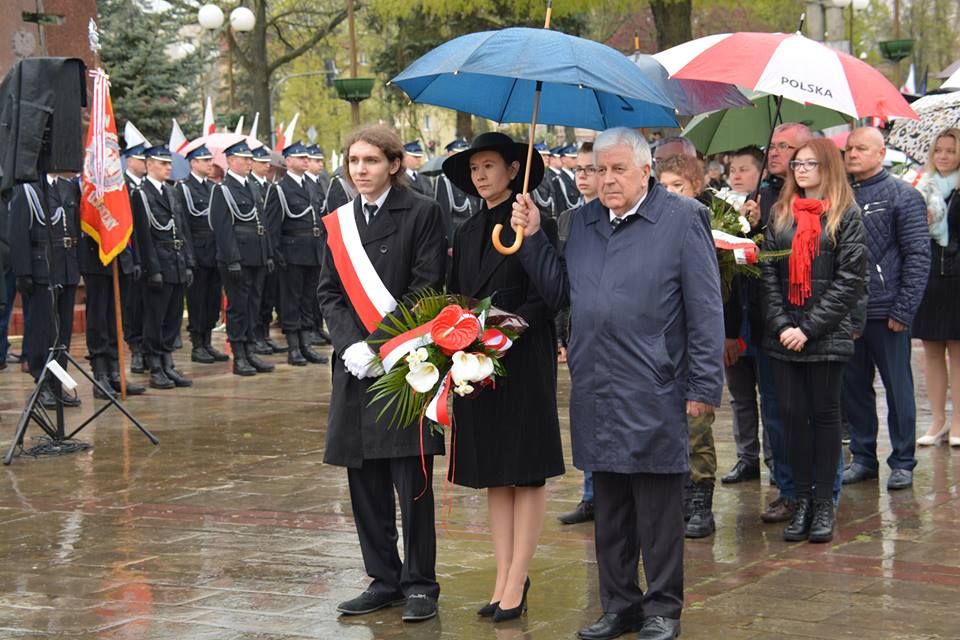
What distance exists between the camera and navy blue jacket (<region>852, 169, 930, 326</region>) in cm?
873

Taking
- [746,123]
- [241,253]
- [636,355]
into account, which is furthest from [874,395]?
[241,253]

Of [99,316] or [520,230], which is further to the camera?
[99,316]

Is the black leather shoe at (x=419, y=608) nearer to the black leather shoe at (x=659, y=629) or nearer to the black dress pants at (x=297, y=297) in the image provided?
the black leather shoe at (x=659, y=629)

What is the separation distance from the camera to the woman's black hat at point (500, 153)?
6.10 m

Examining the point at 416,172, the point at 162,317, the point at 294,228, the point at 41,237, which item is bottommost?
the point at 162,317

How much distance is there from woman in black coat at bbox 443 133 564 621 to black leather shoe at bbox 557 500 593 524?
1868 mm

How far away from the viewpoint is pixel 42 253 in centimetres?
1347

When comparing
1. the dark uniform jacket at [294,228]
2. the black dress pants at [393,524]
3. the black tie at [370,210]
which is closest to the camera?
the black dress pants at [393,524]

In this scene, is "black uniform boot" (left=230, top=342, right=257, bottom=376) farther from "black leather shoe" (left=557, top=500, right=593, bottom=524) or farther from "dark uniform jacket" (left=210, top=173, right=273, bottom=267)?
"black leather shoe" (left=557, top=500, right=593, bottom=524)

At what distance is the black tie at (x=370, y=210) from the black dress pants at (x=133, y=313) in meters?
9.28

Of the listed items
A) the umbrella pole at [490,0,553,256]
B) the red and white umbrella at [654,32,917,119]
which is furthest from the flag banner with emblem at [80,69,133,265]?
the umbrella pole at [490,0,553,256]

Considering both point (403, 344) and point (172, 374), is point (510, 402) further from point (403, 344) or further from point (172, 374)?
point (172, 374)

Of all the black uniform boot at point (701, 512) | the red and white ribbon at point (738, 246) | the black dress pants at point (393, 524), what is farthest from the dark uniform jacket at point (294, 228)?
the black dress pants at point (393, 524)

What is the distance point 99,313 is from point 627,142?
9.13 metres
